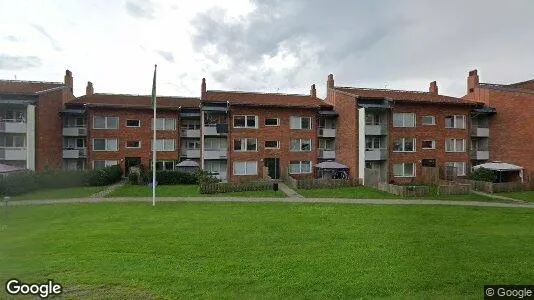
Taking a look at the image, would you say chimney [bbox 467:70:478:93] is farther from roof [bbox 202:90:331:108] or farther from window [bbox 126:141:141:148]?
window [bbox 126:141:141:148]

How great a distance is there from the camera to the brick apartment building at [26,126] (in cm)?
3319

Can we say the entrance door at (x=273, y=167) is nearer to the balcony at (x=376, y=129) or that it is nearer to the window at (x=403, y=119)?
the balcony at (x=376, y=129)

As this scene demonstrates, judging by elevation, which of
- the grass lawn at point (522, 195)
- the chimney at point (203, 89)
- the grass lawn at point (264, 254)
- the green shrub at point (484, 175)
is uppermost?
the chimney at point (203, 89)

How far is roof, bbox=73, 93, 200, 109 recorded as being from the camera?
129 feet

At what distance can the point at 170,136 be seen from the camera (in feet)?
135

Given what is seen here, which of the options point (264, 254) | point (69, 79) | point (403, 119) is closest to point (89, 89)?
point (69, 79)

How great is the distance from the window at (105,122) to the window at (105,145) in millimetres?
1512

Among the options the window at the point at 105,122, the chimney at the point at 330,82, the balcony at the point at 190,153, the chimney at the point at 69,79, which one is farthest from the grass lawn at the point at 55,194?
the chimney at the point at 330,82

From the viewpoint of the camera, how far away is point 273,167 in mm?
40156

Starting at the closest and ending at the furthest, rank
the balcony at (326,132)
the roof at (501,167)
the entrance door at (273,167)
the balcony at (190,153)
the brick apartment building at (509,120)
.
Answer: the roof at (501,167), the brick apartment building at (509,120), the entrance door at (273,167), the balcony at (326,132), the balcony at (190,153)

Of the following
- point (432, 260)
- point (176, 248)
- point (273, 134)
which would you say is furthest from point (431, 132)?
point (176, 248)

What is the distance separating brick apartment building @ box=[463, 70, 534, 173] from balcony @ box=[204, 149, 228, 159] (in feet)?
97.9

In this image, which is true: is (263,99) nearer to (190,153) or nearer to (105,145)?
(190,153)

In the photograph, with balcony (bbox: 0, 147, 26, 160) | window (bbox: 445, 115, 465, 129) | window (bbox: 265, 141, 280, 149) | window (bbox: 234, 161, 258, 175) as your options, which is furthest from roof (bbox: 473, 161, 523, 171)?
balcony (bbox: 0, 147, 26, 160)
